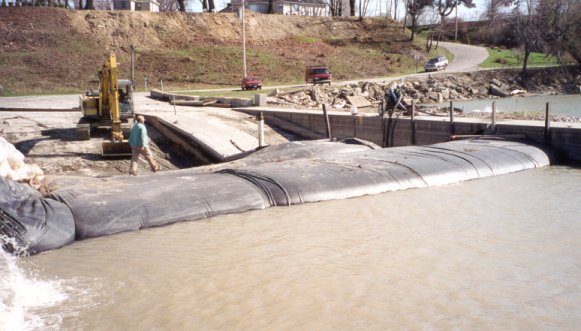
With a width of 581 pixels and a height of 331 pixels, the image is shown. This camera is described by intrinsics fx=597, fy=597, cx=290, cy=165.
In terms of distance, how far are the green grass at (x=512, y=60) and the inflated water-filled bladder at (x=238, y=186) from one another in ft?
143

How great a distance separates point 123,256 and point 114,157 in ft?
33.0

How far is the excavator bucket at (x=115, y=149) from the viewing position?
1780 centimetres

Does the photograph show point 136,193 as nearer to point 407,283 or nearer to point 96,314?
point 96,314

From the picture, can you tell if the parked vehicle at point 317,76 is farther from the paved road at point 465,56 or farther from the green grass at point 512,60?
the green grass at point 512,60

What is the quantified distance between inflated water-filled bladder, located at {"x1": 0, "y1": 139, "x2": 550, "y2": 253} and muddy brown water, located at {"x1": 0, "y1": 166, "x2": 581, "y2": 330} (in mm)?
284

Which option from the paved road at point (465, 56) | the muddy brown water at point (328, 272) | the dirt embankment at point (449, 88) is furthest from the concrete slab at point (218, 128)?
the paved road at point (465, 56)

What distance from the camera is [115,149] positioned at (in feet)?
58.6

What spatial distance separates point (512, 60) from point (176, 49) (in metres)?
32.9

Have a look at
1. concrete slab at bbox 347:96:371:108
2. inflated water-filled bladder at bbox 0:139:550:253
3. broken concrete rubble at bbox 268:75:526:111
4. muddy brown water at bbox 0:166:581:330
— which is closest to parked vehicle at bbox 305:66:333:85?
broken concrete rubble at bbox 268:75:526:111

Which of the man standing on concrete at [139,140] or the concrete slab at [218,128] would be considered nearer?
the man standing on concrete at [139,140]

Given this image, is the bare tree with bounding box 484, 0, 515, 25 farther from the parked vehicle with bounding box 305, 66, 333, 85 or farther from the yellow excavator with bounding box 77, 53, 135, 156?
the yellow excavator with bounding box 77, 53, 135, 156

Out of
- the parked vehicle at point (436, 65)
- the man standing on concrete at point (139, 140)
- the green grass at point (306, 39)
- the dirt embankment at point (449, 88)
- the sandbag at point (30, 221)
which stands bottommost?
the sandbag at point (30, 221)

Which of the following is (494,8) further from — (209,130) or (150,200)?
(150,200)

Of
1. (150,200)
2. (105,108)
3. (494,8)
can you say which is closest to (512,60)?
(494,8)
